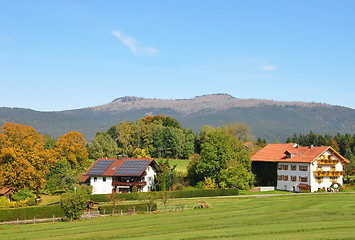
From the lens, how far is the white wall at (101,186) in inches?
3607

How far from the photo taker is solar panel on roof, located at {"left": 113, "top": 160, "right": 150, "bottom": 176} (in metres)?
90.6

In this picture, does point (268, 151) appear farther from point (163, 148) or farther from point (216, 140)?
point (163, 148)

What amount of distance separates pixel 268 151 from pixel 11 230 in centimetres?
7006

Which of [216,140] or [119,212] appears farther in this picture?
[216,140]

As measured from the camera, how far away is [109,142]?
137625 mm

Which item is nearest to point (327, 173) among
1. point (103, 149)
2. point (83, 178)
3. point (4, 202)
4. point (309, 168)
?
point (309, 168)

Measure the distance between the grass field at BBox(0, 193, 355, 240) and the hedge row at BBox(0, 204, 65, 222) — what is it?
4015 millimetres

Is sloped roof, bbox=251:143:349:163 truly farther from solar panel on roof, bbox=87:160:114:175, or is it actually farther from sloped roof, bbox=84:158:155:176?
solar panel on roof, bbox=87:160:114:175

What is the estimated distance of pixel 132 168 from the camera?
9219 centimetres

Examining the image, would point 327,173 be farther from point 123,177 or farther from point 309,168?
point 123,177

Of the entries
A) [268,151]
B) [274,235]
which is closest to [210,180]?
[268,151]

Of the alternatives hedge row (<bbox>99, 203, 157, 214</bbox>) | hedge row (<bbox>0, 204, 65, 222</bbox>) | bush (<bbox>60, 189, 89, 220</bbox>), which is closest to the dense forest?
hedge row (<bbox>0, 204, 65, 222</bbox>)

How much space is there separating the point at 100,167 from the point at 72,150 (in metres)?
11.5

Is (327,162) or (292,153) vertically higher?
(292,153)
